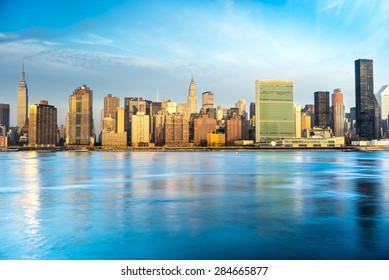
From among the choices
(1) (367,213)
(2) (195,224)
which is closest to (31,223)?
(2) (195,224)

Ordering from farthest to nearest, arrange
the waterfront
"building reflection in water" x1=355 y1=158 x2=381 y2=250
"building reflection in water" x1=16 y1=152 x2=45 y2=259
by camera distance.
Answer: "building reflection in water" x1=355 y1=158 x2=381 y2=250, "building reflection in water" x1=16 y1=152 x2=45 y2=259, the waterfront

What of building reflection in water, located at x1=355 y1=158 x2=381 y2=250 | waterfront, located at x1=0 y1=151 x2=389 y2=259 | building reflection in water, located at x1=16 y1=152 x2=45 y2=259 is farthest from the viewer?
building reflection in water, located at x1=355 y1=158 x2=381 y2=250

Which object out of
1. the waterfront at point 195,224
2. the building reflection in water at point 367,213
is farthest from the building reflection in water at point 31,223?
the building reflection in water at point 367,213

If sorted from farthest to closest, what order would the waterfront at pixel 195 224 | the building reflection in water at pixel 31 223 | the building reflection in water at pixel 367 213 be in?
1. the building reflection in water at pixel 367 213
2. the building reflection in water at pixel 31 223
3. the waterfront at pixel 195 224

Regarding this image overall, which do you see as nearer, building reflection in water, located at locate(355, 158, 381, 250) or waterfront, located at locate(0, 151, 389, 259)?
waterfront, located at locate(0, 151, 389, 259)

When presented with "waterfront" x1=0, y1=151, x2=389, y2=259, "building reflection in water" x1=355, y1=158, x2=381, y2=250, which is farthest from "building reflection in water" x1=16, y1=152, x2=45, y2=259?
"building reflection in water" x1=355, y1=158, x2=381, y2=250

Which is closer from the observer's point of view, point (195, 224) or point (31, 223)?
point (195, 224)

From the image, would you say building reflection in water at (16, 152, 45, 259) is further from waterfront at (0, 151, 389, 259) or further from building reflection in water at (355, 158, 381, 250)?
building reflection in water at (355, 158, 381, 250)

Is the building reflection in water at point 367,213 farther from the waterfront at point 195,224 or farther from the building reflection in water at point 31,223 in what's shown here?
the building reflection in water at point 31,223

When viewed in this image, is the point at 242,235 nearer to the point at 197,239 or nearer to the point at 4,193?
the point at 197,239

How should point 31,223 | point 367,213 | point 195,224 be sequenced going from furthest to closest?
point 367,213
point 31,223
point 195,224

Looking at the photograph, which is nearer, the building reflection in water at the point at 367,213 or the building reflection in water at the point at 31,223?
the building reflection in water at the point at 31,223

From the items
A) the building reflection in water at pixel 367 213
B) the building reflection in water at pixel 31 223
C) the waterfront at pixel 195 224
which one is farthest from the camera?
the building reflection in water at pixel 367 213

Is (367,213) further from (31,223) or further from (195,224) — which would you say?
(31,223)
